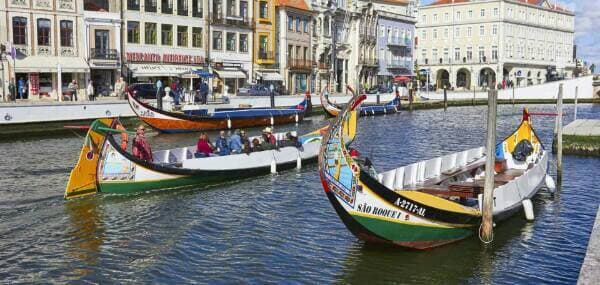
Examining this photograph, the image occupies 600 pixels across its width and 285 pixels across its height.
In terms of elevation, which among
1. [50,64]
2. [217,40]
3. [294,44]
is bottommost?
[50,64]

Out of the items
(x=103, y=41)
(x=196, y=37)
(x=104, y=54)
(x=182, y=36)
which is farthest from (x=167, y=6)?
(x=104, y=54)

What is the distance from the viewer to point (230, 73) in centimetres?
6197

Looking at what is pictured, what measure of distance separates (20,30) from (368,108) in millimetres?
28727

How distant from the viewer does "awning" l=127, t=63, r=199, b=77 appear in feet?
178

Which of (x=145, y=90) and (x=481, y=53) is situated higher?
(x=481, y=53)

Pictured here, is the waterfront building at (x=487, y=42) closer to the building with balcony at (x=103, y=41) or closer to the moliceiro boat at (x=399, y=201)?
the building with balcony at (x=103, y=41)

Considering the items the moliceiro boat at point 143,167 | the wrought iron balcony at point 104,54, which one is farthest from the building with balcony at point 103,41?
the moliceiro boat at point 143,167

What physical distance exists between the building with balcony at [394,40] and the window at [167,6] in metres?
38.8

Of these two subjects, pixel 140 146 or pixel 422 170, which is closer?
pixel 422 170

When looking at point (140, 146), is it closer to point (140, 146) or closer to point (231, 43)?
point (140, 146)

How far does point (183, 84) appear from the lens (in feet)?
192

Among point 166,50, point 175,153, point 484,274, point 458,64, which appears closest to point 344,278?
point 484,274

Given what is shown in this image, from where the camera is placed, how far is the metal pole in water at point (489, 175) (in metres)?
15.8

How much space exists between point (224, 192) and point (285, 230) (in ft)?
18.3
